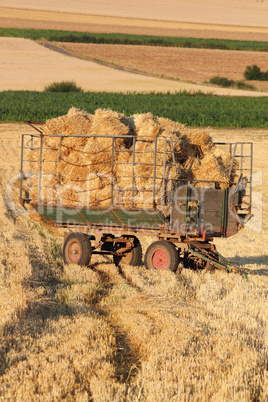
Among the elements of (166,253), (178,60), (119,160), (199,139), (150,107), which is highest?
(178,60)

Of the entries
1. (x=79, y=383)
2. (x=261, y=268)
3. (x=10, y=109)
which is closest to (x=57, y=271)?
(x=261, y=268)

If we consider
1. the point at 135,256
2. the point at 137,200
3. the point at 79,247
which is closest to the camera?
the point at 137,200

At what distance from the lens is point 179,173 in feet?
35.1

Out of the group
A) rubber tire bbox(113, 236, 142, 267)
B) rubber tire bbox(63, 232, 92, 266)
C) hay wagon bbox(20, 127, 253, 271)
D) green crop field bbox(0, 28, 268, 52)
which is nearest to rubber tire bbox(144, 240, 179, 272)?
hay wagon bbox(20, 127, 253, 271)

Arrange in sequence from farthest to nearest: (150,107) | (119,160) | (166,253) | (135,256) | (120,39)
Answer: (120,39) → (150,107) → (135,256) → (119,160) → (166,253)

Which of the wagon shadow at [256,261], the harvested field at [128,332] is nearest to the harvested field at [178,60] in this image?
the wagon shadow at [256,261]

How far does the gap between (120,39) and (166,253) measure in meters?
81.5

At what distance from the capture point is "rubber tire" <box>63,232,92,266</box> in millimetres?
11484

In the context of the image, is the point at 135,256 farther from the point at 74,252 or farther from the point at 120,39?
the point at 120,39

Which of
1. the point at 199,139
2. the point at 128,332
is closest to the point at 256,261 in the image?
the point at 199,139

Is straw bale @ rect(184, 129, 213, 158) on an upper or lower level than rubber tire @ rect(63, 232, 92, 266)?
upper

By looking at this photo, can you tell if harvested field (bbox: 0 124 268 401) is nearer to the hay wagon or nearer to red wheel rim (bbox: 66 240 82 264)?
red wheel rim (bbox: 66 240 82 264)

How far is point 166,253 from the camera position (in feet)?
35.3

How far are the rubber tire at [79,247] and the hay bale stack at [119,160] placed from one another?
754mm
